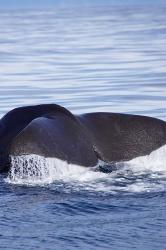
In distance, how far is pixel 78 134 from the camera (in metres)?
8.55

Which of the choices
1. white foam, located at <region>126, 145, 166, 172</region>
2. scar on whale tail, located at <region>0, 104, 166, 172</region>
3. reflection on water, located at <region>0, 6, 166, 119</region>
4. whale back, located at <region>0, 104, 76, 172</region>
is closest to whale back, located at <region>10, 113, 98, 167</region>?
scar on whale tail, located at <region>0, 104, 166, 172</region>

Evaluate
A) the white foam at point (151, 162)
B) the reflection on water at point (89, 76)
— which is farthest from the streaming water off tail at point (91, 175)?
the reflection on water at point (89, 76)

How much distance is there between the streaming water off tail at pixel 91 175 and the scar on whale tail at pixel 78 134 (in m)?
0.09

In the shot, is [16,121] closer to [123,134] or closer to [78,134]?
[78,134]

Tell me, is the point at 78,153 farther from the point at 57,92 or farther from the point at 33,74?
the point at 33,74

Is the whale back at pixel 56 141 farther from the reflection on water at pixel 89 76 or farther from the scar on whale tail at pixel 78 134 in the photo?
the reflection on water at pixel 89 76

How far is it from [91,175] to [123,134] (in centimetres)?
71

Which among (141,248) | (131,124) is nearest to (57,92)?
(131,124)

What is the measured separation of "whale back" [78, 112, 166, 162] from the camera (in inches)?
348

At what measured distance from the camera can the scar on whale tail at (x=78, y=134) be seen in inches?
321

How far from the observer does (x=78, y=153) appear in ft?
27.3

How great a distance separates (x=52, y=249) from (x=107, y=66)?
19.7 meters

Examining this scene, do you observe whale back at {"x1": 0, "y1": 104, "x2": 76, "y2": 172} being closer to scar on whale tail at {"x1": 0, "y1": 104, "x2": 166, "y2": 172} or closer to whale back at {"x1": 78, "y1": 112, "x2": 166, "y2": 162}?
scar on whale tail at {"x1": 0, "y1": 104, "x2": 166, "y2": 172}

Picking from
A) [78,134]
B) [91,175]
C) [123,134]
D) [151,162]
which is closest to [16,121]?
[78,134]
